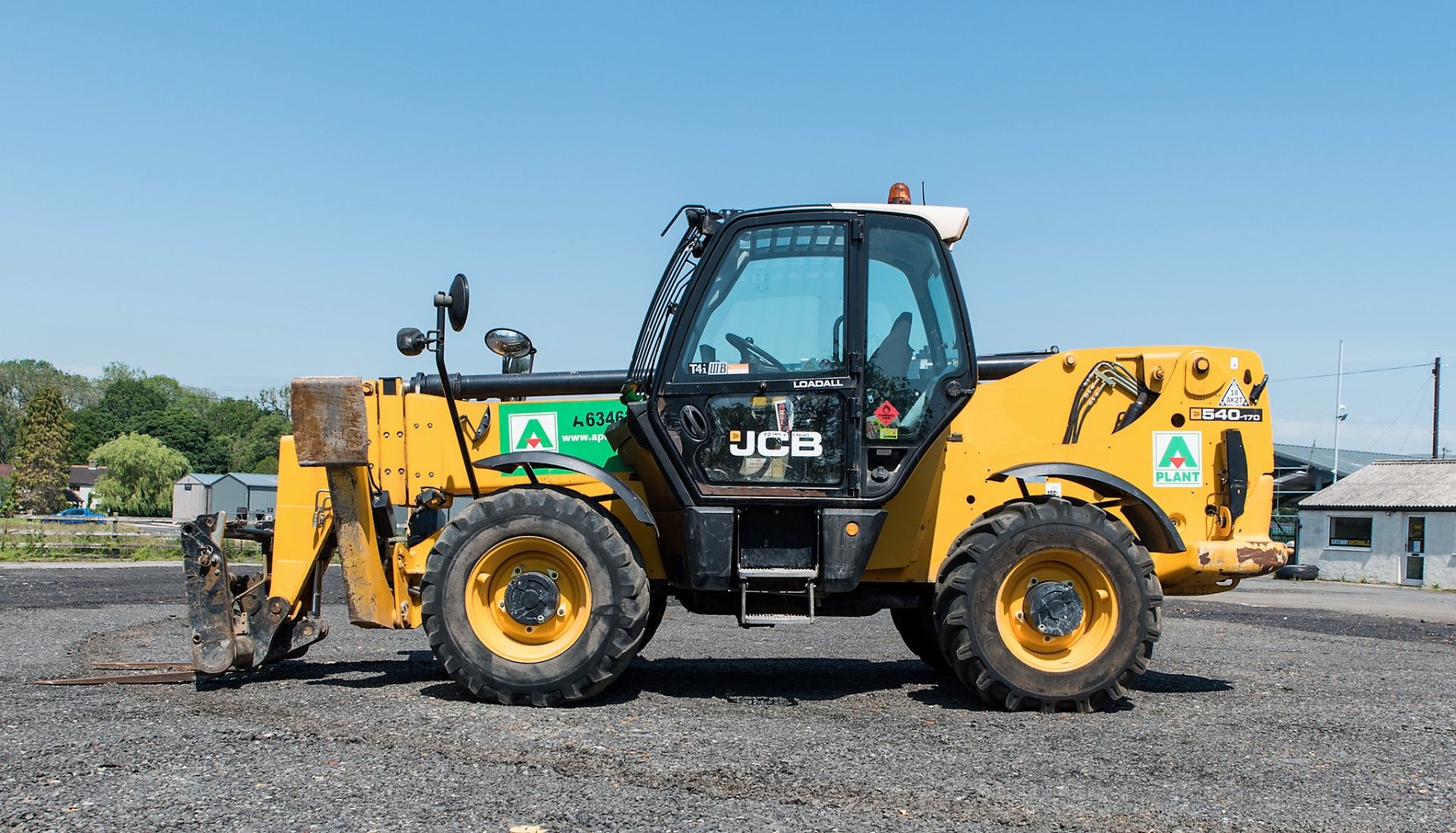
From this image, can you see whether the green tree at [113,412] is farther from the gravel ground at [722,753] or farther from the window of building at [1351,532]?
the gravel ground at [722,753]

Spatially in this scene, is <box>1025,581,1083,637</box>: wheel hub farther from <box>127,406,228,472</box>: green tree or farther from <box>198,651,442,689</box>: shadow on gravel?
<box>127,406,228,472</box>: green tree

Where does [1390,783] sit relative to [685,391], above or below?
below

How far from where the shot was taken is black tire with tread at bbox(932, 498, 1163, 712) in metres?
6.45

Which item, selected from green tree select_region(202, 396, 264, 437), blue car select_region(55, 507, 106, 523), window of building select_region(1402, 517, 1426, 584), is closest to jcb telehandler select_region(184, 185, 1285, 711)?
window of building select_region(1402, 517, 1426, 584)

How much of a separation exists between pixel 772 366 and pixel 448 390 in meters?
1.77

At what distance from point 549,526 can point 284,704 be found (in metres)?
1.66

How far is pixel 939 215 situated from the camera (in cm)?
688

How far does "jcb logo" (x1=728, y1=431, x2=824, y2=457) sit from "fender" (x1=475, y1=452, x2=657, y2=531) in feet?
2.01

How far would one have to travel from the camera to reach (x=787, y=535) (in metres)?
6.58

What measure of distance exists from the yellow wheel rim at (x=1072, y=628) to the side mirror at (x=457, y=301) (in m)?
3.25

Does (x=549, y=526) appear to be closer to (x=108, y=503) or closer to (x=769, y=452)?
(x=769, y=452)

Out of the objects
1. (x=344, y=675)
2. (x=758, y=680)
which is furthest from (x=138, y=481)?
(x=758, y=680)

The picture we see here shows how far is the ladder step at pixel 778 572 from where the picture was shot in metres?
6.49

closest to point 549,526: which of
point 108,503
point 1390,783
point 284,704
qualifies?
point 284,704
